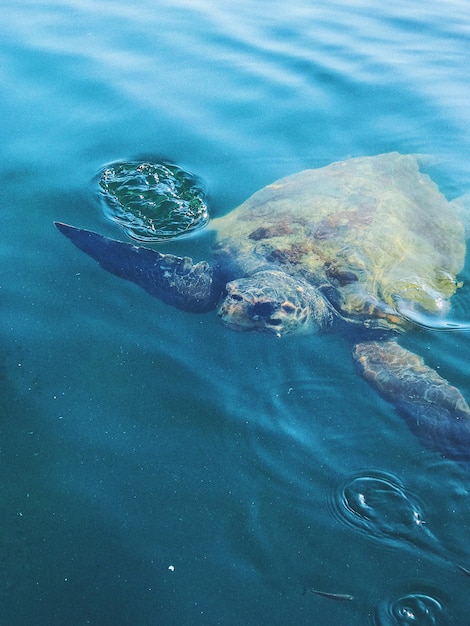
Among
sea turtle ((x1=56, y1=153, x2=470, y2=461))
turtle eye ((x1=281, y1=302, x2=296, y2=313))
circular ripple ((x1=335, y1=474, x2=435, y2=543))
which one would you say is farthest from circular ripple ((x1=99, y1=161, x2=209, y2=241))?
circular ripple ((x1=335, y1=474, x2=435, y2=543))

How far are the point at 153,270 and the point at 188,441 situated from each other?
155 cm

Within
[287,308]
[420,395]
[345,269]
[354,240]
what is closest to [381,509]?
[420,395]

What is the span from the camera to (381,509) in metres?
3.06

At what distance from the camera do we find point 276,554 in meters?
2.84

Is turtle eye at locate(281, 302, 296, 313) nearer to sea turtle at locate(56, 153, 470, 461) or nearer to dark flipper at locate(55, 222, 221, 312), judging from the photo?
sea turtle at locate(56, 153, 470, 461)

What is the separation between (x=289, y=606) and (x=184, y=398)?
139 centimetres

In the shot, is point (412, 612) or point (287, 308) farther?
point (287, 308)

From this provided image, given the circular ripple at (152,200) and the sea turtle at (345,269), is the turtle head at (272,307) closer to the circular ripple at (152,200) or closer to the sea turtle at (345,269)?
the sea turtle at (345,269)

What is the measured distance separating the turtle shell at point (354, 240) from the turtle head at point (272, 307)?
0.76ft

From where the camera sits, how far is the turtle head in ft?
14.3

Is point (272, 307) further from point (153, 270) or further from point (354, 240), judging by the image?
point (354, 240)

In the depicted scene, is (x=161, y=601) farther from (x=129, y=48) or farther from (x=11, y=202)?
(x=129, y=48)

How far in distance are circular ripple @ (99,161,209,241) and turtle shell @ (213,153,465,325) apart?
1.15 ft

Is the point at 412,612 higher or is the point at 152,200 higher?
the point at 152,200
